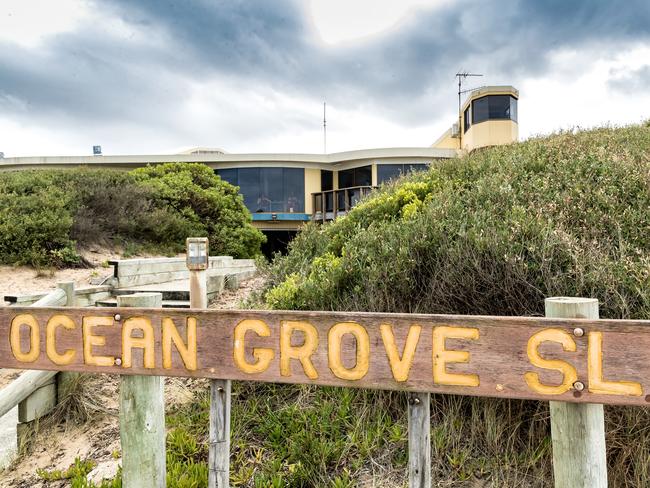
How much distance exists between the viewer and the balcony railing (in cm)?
1881

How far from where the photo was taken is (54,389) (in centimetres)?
402

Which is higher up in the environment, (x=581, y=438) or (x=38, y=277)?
(x=38, y=277)

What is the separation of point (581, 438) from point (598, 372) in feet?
1.03

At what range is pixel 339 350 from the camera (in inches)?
72.9

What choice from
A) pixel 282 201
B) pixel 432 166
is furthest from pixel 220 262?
pixel 282 201

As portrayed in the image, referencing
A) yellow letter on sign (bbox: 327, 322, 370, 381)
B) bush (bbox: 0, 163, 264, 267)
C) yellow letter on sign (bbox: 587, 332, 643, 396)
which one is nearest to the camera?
yellow letter on sign (bbox: 587, 332, 643, 396)

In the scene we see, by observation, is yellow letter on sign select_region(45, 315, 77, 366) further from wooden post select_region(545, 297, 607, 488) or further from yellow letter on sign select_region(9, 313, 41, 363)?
wooden post select_region(545, 297, 607, 488)

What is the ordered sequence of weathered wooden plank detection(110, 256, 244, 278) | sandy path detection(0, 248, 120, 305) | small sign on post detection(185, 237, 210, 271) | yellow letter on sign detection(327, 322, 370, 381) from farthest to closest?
sandy path detection(0, 248, 120, 305) < weathered wooden plank detection(110, 256, 244, 278) < small sign on post detection(185, 237, 210, 271) < yellow letter on sign detection(327, 322, 370, 381)

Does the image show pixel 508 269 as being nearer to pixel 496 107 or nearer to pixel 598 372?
pixel 598 372

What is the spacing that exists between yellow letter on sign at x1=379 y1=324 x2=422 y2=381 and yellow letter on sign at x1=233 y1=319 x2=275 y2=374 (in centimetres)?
53

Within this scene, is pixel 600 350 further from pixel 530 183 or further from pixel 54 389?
pixel 54 389

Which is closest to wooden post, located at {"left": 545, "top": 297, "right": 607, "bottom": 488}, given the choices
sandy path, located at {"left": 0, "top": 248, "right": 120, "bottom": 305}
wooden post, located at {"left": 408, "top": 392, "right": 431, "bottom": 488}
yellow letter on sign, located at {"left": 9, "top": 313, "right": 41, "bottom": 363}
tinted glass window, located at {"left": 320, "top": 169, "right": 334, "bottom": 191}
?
wooden post, located at {"left": 408, "top": 392, "right": 431, "bottom": 488}

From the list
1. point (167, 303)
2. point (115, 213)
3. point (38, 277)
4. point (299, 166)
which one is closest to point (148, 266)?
point (167, 303)

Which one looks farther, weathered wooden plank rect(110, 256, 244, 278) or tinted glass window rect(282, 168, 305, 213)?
tinted glass window rect(282, 168, 305, 213)
